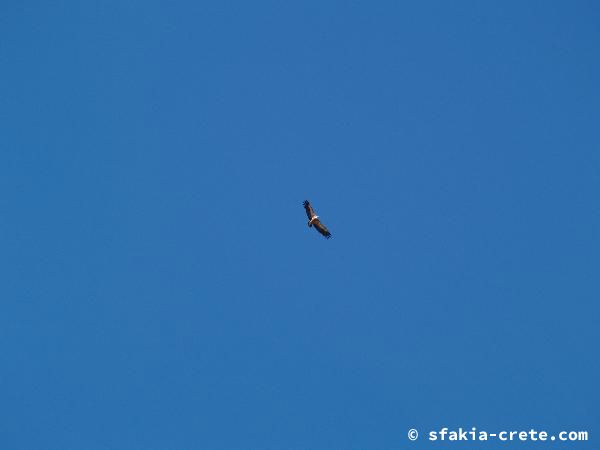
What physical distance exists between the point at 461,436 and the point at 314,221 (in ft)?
74.1

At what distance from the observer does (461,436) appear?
65500mm

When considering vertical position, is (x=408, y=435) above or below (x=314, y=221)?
below

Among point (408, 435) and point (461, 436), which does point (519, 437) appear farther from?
point (408, 435)

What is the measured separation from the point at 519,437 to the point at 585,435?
19.5ft

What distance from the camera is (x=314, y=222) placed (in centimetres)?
5975

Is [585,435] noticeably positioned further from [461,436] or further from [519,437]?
[461,436]

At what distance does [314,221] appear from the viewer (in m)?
59.8

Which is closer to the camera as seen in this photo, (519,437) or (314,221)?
(314,221)

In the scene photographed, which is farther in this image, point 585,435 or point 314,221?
point 585,435

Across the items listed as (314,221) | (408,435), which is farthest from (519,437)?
(314,221)

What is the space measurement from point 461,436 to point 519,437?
15.6 ft

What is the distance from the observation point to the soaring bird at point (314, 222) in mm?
59328

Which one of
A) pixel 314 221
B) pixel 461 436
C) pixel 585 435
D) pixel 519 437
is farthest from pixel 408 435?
pixel 314 221

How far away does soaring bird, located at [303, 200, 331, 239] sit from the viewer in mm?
59328
